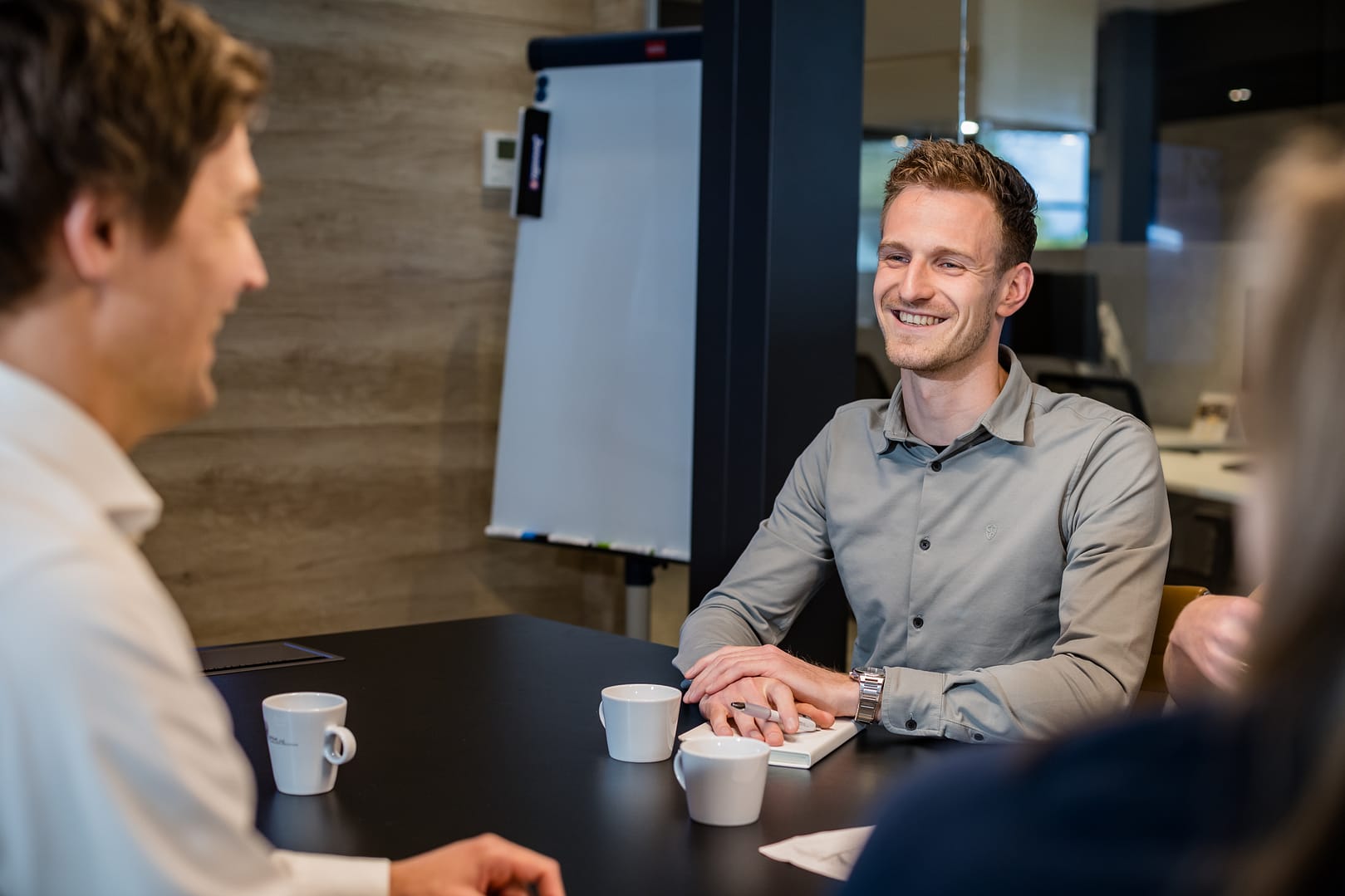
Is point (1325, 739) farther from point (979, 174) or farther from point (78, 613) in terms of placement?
point (979, 174)

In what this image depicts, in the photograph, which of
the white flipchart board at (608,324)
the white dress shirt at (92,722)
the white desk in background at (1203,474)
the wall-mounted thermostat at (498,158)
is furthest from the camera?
the wall-mounted thermostat at (498,158)

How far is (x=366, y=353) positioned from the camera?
3.95 meters

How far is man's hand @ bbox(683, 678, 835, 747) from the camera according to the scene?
61.4 inches

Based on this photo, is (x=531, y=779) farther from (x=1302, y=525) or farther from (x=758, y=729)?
(x=1302, y=525)

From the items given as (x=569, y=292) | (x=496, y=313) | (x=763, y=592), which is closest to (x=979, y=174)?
(x=763, y=592)

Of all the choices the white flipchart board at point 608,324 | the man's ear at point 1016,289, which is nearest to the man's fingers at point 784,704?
the man's ear at point 1016,289

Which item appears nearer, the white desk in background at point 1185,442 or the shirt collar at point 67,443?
the shirt collar at point 67,443

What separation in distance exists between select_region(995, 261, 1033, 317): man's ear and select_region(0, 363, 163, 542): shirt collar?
1.69m

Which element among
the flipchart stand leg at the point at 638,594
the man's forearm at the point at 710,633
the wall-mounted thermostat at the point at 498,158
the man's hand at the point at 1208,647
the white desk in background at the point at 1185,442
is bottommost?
the flipchart stand leg at the point at 638,594

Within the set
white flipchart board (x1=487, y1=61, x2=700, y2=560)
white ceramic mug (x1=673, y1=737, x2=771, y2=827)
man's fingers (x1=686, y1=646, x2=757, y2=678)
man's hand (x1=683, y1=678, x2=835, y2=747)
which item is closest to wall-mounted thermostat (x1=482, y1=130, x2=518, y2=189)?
white flipchart board (x1=487, y1=61, x2=700, y2=560)

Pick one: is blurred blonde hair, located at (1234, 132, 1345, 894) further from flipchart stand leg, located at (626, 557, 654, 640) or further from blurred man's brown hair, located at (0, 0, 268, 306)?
flipchart stand leg, located at (626, 557, 654, 640)

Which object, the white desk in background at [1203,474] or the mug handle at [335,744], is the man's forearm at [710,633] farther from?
the white desk in background at [1203,474]

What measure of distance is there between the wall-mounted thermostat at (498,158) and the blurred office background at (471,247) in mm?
38

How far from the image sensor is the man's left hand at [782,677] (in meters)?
1.66
